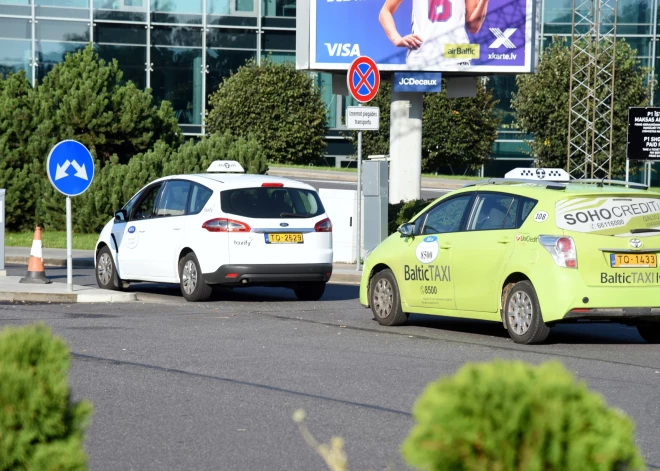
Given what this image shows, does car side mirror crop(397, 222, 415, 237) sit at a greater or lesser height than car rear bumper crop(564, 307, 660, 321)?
greater

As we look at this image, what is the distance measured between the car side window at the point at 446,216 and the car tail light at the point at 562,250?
140cm

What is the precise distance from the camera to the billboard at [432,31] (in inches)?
992

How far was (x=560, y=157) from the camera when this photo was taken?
49875 mm

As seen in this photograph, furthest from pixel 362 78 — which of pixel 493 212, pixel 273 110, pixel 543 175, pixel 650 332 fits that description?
pixel 273 110

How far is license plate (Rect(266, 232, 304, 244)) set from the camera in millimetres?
15133

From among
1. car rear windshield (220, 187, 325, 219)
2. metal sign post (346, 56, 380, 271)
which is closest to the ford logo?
car rear windshield (220, 187, 325, 219)

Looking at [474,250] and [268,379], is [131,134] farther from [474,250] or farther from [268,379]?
[268,379]

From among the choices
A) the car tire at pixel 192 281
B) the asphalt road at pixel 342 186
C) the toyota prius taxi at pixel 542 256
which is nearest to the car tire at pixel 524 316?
the toyota prius taxi at pixel 542 256

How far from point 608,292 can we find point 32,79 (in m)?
45.0

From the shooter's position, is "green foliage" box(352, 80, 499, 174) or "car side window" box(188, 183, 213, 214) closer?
→ "car side window" box(188, 183, 213, 214)

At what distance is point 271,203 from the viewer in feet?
50.7

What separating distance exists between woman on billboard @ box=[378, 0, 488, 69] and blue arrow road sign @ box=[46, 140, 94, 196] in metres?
10.7

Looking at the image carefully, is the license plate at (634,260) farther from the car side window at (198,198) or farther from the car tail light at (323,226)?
the car side window at (198,198)

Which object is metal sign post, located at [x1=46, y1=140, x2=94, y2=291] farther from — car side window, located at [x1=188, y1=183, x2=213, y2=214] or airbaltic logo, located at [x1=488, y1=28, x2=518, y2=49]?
airbaltic logo, located at [x1=488, y1=28, x2=518, y2=49]
